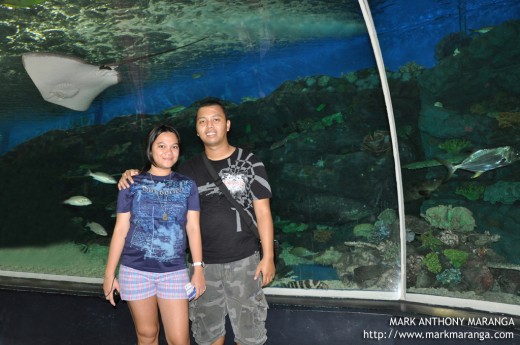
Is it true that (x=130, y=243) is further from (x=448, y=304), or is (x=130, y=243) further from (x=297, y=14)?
(x=297, y=14)

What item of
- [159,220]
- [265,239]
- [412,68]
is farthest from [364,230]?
[159,220]

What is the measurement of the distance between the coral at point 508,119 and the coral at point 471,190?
22.9 inches

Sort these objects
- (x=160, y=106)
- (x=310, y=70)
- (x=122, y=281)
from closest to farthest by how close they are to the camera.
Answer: (x=122, y=281), (x=310, y=70), (x=160, y=106)

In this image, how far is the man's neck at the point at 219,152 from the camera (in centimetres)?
289

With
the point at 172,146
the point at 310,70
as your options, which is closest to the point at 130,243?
the point at 172,146

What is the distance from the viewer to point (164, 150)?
9.05ft

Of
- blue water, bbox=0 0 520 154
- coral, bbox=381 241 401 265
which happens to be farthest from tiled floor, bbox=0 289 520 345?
blue water, bbox=0 0 520 154

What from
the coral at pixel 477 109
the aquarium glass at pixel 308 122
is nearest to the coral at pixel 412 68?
the aquarium glass at pixel 308 122

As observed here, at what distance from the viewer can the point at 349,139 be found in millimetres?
5105

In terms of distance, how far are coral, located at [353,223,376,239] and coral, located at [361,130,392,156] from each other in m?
0.77

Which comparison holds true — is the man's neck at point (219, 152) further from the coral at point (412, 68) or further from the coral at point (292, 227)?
the coral at point (292, 227)

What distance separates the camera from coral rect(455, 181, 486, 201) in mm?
3936

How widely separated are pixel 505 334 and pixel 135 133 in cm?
599

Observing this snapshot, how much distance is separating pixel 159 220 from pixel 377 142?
2814 millimetres
